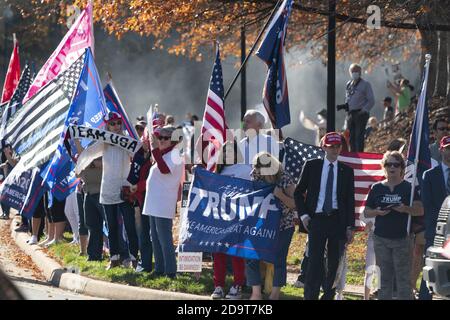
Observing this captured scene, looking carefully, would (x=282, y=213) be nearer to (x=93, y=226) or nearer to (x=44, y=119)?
(x=93, y=226)

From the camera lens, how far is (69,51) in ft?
50.0

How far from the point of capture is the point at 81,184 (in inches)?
570

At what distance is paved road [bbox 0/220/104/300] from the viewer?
1179 cm

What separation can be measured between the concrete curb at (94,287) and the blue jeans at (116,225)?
621 mm

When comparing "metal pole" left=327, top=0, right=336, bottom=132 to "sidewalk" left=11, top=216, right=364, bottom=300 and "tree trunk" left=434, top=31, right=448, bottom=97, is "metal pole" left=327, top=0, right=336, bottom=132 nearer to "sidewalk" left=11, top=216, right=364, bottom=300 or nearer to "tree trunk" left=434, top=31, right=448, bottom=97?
"sidewalk" left=11, top=216, right=364, bottom=300

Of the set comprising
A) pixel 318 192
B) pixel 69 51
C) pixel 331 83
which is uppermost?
pixel 69 51

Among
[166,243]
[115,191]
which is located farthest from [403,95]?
[166,243]

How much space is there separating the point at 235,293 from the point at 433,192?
2.21 meters

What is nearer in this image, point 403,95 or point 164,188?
point 164,188

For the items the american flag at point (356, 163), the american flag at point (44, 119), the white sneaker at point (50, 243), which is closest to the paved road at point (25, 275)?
the white sneaker at point (50, 243)

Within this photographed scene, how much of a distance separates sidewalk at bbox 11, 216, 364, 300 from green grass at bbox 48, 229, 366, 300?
0.16 meters

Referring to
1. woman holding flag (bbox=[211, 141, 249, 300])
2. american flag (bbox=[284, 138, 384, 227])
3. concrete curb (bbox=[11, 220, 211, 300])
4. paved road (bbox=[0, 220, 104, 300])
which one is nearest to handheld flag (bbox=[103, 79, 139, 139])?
concrete curb (bbox=[11, 220, 211, 300])
